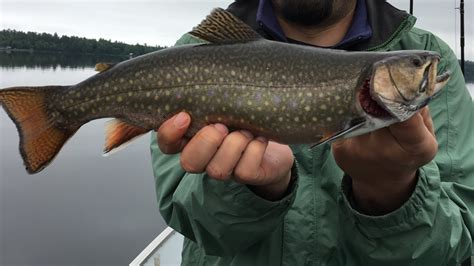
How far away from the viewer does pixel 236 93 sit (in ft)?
8.09

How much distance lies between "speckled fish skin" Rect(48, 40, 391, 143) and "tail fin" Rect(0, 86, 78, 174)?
0.36 meters

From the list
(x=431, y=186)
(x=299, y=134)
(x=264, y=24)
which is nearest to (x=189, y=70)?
(x=299, y=134)

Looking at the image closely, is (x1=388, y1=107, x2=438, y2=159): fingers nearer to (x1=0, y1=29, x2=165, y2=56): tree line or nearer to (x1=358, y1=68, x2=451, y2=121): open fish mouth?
(x1=358, y1=68, x2=451, y2=121): open fish mouth

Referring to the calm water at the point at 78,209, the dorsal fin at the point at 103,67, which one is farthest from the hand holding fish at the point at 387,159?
the calm water at the point at 78,209

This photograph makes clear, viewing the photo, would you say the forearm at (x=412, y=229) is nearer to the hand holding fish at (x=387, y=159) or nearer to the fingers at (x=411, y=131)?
the hand holding fish at (x=387, y=159)

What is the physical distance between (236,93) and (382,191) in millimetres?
936

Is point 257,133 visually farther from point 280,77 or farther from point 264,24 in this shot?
point 264,24

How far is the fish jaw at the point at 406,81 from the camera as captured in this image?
2.19 meters

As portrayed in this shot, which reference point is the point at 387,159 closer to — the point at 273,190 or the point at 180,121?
the point at 273,190

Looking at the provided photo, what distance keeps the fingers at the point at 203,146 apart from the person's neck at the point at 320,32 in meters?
1.30

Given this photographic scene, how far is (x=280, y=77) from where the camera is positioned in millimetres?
2459

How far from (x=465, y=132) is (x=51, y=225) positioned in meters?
15.2

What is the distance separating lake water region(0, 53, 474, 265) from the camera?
46.5ft

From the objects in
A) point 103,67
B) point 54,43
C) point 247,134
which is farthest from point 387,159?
point 54,43
